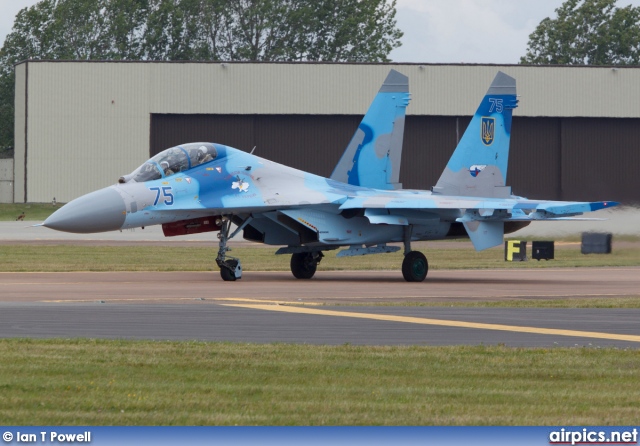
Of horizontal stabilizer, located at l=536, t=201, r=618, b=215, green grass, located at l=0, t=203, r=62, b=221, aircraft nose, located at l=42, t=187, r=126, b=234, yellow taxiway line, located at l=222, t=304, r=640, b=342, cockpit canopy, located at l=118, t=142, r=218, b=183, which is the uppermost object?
cockpit canopy, located at l=118, t=142, r=218, b=183

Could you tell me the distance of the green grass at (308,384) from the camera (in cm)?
884

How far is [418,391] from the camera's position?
998 centimetres

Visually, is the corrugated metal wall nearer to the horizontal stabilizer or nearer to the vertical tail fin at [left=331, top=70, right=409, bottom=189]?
the vertical tail fin at [left=331, top=70, right=409, bottom=189]

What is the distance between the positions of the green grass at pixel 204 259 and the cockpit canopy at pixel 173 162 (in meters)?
5.37

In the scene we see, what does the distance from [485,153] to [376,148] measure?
2613 mm

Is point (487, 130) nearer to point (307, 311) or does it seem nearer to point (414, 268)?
point (414, 268)

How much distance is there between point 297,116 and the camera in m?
57.9

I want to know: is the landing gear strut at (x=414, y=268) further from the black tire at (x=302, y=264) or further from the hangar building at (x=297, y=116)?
the hangar building at (x=297, y=116)

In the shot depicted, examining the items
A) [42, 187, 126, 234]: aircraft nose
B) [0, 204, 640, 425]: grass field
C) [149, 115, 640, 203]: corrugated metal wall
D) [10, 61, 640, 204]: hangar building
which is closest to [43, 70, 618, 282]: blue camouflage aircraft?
[42, 187, 126, 234]: aircraft nose

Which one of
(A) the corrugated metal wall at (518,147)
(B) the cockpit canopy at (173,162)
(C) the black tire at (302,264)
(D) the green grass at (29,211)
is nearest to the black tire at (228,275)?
(C) the black tire at (302,264)

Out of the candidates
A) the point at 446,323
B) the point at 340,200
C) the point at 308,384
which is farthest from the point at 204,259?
the point at 308,384

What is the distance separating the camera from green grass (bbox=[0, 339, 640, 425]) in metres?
8.84

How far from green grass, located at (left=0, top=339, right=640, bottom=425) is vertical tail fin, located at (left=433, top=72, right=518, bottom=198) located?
14403 mm

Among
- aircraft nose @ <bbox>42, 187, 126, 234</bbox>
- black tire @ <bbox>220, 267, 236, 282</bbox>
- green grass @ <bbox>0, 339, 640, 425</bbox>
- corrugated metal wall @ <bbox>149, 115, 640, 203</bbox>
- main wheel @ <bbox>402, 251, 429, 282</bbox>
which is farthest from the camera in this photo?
corrugated metal wall @ <bbox>149, 115, 640, 203</bbox>
